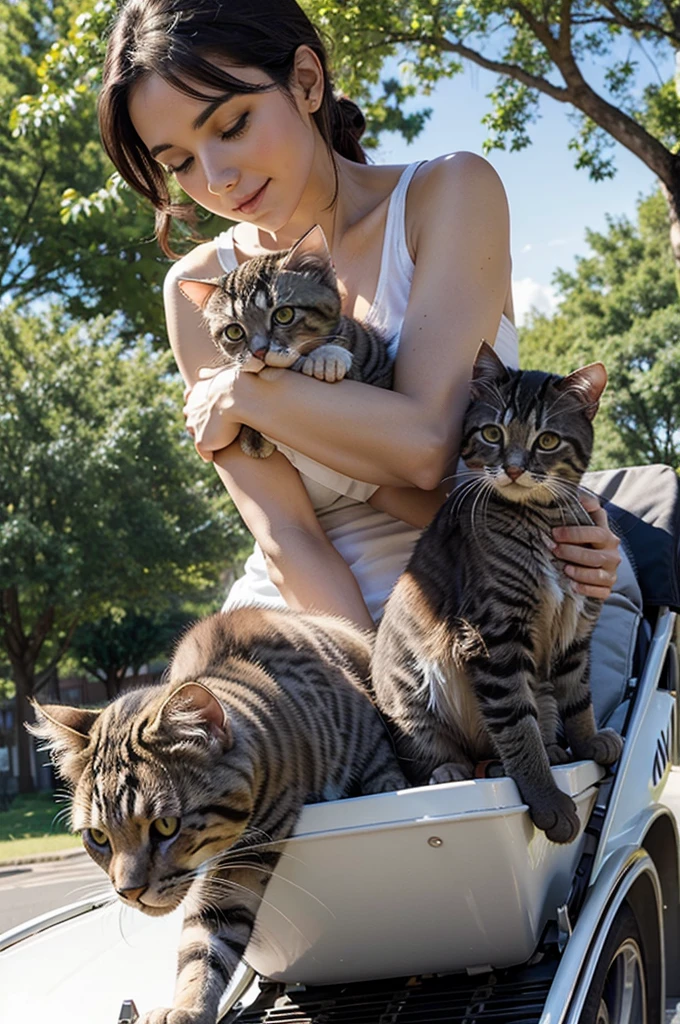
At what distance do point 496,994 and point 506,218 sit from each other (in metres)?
2.06

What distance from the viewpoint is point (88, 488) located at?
1930 centimetres

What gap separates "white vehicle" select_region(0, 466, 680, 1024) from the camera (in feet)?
6.14

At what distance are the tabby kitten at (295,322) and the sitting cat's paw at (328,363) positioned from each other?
0.03m

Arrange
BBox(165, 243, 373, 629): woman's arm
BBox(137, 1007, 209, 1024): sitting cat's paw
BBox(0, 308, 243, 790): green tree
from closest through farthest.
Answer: BBox(137, 1007, 209, 1024): sitting cat's paw
BBox(165, 243, 373, 629): woman's arm
BBox(0, 308, 243, 790): green tree

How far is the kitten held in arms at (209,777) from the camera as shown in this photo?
1.76 m

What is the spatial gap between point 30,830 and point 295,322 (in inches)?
546

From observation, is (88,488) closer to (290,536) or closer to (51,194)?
(51,194)

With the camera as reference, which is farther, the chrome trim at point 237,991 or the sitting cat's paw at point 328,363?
the sitting cat's paw at point 328,363

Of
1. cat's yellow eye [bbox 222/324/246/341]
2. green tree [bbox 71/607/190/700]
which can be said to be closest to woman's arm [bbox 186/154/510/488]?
cat's yellow eye [bbox 222/324/246/341]

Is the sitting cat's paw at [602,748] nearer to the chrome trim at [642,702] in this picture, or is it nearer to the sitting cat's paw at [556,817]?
the chrome trim at [642,702]

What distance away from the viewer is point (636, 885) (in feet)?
8.16

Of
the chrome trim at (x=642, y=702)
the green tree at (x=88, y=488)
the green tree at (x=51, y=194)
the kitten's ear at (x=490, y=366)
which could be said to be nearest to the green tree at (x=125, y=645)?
the green tree at (x=88, y=488)

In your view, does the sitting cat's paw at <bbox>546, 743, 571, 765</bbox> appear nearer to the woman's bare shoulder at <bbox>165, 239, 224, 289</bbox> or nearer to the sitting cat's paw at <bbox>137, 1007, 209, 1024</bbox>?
the sitting cat's paw at <bbox>137, 1007, 209, 1024</bbox>

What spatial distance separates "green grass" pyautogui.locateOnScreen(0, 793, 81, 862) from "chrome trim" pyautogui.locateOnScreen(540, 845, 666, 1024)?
7.07m
